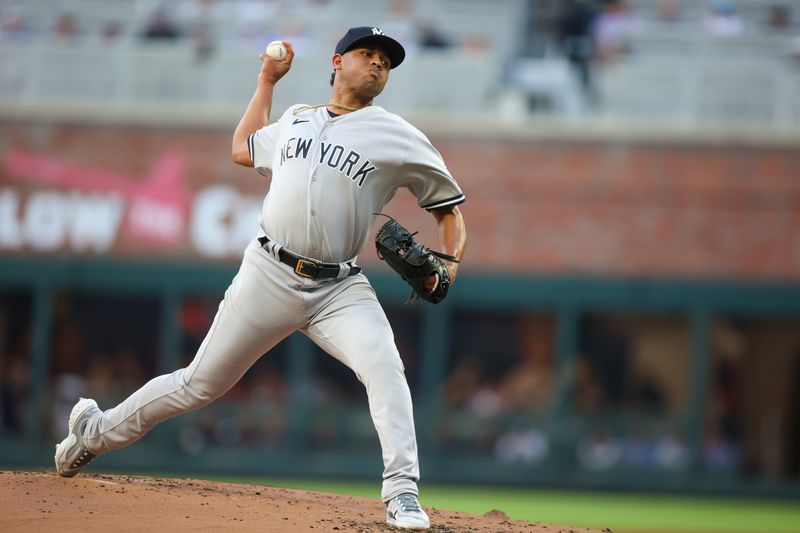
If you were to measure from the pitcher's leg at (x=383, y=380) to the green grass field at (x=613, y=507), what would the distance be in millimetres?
6131

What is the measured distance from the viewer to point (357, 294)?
208 inches

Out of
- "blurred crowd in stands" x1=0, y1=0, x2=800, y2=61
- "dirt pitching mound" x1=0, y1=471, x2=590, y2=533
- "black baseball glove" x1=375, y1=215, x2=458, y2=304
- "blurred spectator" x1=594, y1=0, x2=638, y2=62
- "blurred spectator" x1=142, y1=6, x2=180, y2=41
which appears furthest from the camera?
"blurred spectator" x1=142, y1=6, x2=180, y2=41

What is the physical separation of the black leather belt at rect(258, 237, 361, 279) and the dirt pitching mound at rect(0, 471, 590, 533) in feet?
3.38

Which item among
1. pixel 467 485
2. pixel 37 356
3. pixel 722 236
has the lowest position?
pixel 467 485

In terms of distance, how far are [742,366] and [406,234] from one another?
12033 mm

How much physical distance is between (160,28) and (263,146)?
Answer: 11.9m

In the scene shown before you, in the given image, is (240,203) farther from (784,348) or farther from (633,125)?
(784,348)

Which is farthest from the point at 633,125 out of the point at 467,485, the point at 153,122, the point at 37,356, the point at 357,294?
the point at 357,294

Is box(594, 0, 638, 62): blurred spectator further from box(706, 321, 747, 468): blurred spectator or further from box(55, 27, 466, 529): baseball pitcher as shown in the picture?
box(55, 27, 466, 529): baseball pitcher

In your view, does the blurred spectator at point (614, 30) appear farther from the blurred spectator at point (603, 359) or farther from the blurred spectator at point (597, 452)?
the blurred spectator at point (597, 452)

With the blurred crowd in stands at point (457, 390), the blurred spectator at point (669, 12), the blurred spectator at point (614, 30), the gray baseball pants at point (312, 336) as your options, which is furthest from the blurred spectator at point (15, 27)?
the gray baseball pants at point (312, 336)

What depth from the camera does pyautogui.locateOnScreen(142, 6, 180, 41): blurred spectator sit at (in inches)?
657

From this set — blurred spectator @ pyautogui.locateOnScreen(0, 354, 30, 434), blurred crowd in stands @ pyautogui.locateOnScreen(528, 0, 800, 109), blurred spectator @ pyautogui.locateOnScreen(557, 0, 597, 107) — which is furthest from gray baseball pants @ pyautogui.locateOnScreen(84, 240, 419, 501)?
blurred crowd in stands @ pyautogui.locateOnScreen(528, 0, 800, 109)

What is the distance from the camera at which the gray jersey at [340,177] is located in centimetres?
514
